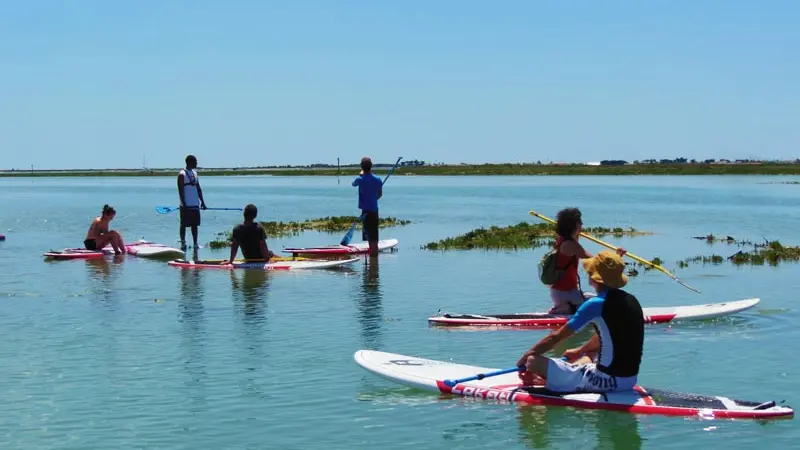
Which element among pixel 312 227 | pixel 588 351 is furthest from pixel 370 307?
pixel 312 227

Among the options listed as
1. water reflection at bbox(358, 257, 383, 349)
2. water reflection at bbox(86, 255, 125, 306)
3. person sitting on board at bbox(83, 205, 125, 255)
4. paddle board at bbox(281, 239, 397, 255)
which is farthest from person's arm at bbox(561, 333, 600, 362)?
person sitting on board at bbox(83, 205, 125, 255)

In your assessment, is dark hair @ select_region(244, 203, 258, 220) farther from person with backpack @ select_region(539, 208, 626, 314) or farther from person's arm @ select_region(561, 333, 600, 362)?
person's arm @ select_region(561, 333, 600, 362)

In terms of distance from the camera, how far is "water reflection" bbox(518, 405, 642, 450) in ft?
32.0

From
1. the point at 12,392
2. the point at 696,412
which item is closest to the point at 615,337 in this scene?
the point at 696,412

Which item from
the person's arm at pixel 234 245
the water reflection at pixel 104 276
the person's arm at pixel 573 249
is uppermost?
the person's arm at pixel 573 249

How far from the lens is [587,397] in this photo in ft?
34.3

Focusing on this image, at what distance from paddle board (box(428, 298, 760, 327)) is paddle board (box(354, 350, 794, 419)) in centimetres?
358

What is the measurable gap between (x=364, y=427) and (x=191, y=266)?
13.9 meters

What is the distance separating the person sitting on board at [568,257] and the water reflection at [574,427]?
112 inches

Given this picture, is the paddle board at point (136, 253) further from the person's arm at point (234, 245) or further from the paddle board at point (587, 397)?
the paddle board at point (587, 397)

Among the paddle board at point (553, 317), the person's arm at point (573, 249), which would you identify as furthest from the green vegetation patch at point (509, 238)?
the person's arm at point (573, 249)

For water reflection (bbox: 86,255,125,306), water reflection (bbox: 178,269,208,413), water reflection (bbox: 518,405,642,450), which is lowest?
water reflection (bbox: 518,405,642,450)

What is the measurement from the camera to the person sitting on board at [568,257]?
516 inches

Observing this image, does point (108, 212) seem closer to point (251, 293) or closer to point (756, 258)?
point (251, 293)
